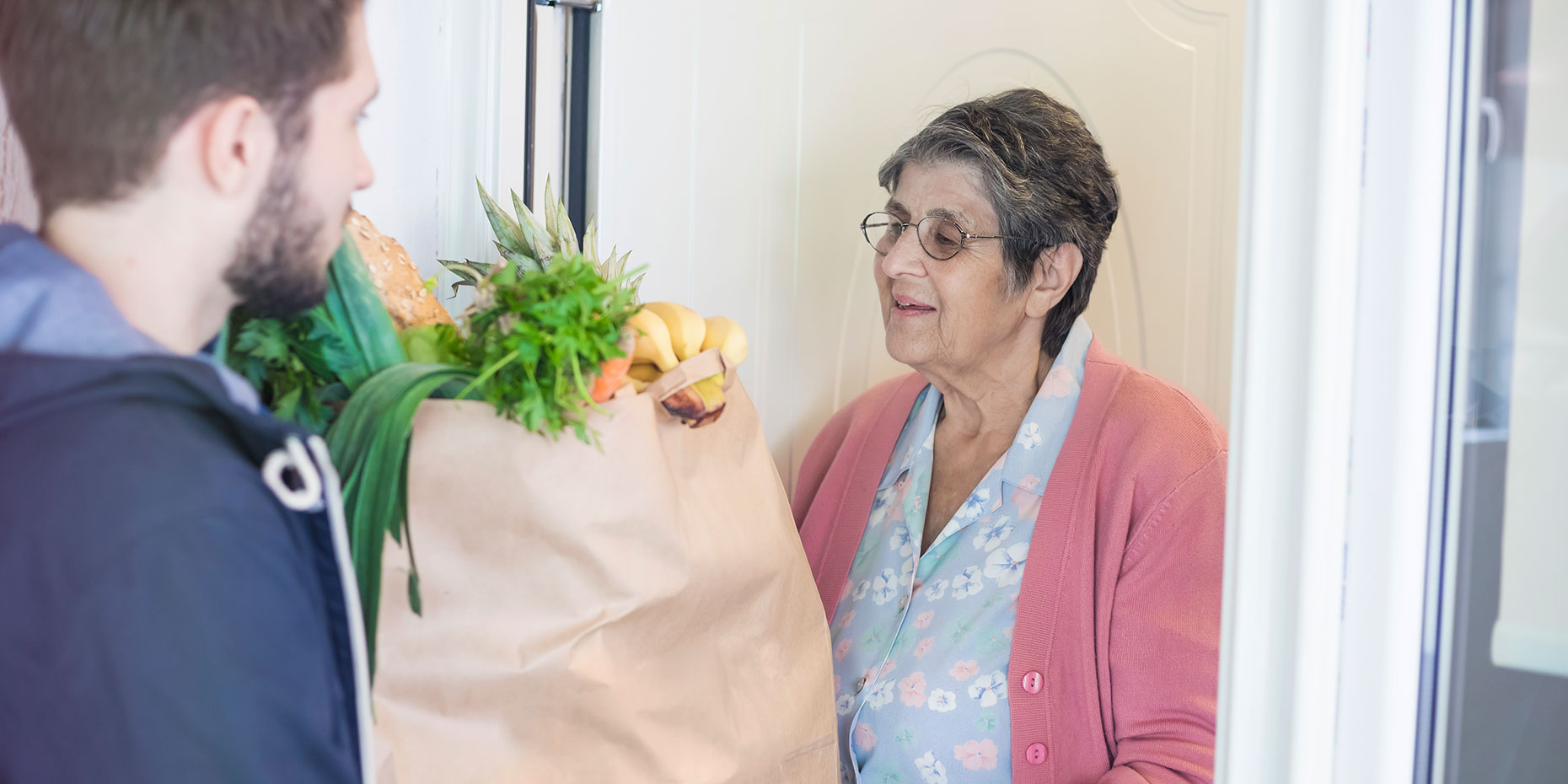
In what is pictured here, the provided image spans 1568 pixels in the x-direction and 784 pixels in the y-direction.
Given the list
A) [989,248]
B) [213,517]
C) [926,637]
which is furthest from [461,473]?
[989,248]

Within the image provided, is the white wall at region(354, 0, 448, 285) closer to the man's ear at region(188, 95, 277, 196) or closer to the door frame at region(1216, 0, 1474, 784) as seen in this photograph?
the man's ear at region(188, 95, 277, 196)

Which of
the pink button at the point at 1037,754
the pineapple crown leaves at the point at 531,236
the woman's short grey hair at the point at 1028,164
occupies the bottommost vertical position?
the pink button at the point at 1037,754

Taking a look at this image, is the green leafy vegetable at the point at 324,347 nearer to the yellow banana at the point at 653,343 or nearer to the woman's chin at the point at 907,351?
the yellow banana at the point at 653,343

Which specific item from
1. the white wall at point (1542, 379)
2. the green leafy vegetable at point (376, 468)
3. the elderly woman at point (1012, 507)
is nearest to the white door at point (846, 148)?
the elderly woman at point (1012, 507)

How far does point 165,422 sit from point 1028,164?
1.16 m

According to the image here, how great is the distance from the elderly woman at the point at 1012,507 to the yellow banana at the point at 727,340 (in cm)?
57

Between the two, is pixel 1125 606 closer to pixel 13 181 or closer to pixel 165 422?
pixel 165 422

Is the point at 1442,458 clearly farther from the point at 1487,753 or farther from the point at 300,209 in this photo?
the point at 300,209

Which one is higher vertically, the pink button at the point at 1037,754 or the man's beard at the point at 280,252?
the man's beard at the point at 280,252

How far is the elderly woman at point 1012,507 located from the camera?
1.27 m

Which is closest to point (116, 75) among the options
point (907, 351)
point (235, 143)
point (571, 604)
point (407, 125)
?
point (235, 143)

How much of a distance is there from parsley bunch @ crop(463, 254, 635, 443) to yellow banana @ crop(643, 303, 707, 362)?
0.35 ft

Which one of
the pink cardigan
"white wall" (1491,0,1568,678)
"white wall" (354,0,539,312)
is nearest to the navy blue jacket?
"white wall" (354,0,539,312)

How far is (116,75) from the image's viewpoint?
577mm
